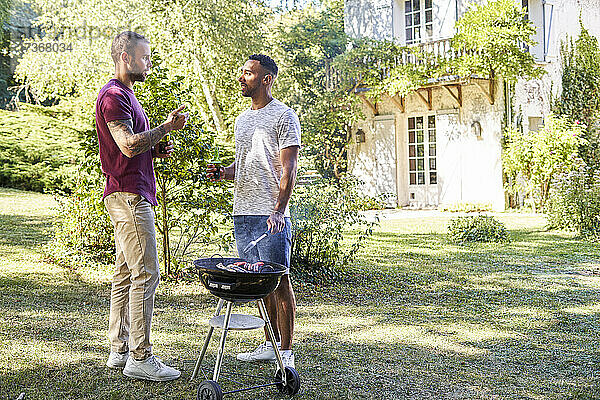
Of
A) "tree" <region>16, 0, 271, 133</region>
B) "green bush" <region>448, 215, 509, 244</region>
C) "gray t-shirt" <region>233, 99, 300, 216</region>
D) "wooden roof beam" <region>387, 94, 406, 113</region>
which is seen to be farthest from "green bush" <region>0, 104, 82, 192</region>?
"gray t-shirt" <region>233, 99, 300, 216</region>

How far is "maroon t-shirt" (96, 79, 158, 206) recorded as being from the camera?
3746 mm

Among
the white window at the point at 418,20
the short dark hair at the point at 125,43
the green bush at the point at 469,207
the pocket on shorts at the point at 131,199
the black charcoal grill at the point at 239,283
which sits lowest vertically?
the green bush at the point at 469,207

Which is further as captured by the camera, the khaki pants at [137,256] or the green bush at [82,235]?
the green bush at [82,235]

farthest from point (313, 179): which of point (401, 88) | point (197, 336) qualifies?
point (401, 88)

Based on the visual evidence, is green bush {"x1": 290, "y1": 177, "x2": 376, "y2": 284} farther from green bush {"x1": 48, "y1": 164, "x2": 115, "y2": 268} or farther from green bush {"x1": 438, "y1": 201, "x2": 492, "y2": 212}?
green bush {"x1": 438, "y1": 201, "x2": 492, "y2": 212}

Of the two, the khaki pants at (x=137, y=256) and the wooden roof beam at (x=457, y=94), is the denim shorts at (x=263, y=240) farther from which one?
the wooden roof beam at (x=457, y=94)

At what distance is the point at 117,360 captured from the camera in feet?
13.4

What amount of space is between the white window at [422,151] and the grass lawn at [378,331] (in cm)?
758

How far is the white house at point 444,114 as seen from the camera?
49.9 feet

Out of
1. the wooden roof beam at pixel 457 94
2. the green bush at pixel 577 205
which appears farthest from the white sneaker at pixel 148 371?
the wooden roof beam at pixel 457 94

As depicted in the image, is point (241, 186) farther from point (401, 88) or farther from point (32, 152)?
→ point (32, 152)

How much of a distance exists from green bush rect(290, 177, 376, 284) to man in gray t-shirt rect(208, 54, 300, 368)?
280 cm

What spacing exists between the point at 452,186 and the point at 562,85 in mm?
3555

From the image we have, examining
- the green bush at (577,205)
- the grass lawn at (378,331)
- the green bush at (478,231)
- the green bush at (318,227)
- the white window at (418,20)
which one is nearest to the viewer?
the grass lawn at (378,331)
